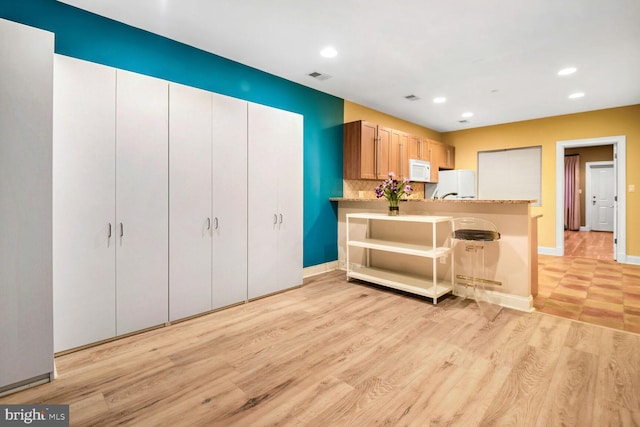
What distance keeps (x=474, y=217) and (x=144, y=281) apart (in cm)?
352

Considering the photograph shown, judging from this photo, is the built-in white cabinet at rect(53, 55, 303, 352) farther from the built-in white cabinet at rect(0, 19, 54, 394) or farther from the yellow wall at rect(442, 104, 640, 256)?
the yellow wall at rect(442, 104, 640, 256)

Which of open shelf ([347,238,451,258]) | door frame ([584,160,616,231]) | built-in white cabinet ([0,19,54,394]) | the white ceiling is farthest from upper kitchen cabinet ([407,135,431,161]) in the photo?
door frame ([584,160,616,231])

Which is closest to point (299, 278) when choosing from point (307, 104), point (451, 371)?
point (451, 371)

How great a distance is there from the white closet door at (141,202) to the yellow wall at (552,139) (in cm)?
664

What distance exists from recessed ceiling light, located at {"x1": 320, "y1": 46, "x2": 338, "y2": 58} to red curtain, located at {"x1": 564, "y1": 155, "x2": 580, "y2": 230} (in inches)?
395

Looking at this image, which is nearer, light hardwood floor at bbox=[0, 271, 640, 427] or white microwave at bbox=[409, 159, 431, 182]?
light hardwood floor at bbox=[0, 271, 640, 427]

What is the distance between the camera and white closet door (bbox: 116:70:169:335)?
2503mm

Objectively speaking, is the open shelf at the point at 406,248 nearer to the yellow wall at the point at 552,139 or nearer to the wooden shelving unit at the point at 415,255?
the wooden shelving unit at the point at 415,255

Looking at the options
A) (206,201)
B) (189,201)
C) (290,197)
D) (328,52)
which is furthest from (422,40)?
(189,201)

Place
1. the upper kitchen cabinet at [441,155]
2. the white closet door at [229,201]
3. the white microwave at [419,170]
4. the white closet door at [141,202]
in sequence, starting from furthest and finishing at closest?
the upper kitchen cabinet at [441,155]
the white microwave at [419,170]
the white closet door at [229,201]
the white closet door at [141,202]

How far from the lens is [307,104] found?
450 cm

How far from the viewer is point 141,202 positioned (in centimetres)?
261

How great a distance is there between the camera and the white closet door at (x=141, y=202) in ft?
8.21

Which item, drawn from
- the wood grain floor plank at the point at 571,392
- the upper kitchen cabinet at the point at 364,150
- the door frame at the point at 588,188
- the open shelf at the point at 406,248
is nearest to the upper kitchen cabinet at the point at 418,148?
the upper kitchen cabinet at the point at 364,150
